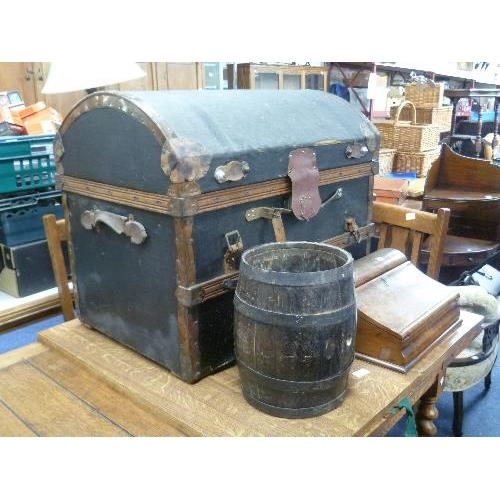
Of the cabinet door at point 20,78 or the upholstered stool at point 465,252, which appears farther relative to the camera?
the cabinet door at point 20,78

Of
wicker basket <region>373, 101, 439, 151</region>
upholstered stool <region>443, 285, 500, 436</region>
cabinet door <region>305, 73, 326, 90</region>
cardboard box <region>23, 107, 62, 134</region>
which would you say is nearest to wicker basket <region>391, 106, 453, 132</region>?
wicker basket <region>373, 101, 439, 151</region>

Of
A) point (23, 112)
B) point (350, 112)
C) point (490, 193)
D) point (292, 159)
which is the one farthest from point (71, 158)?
point (490, 193)

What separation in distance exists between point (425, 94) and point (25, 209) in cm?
281

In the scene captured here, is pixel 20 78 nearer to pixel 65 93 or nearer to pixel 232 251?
pixel 65 93

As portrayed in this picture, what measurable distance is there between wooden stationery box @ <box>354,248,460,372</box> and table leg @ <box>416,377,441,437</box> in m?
0.17

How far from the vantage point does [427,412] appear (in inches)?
58.2

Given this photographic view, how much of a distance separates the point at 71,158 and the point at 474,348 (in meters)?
1.80

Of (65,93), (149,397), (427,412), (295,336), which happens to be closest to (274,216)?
(295,336)

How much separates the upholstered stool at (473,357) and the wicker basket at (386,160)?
1.41 metres

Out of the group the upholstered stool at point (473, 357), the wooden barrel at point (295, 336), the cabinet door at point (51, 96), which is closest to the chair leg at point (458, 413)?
the upholstered stool at point (473, 357)

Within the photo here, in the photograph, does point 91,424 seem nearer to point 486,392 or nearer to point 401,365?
point 401,365

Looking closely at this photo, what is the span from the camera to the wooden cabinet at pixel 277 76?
480cm

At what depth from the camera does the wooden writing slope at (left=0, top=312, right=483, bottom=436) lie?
1088 millimetres

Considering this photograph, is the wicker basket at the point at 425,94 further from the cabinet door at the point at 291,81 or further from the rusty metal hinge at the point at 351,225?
the rusty metal hinge at the point at 351,225
